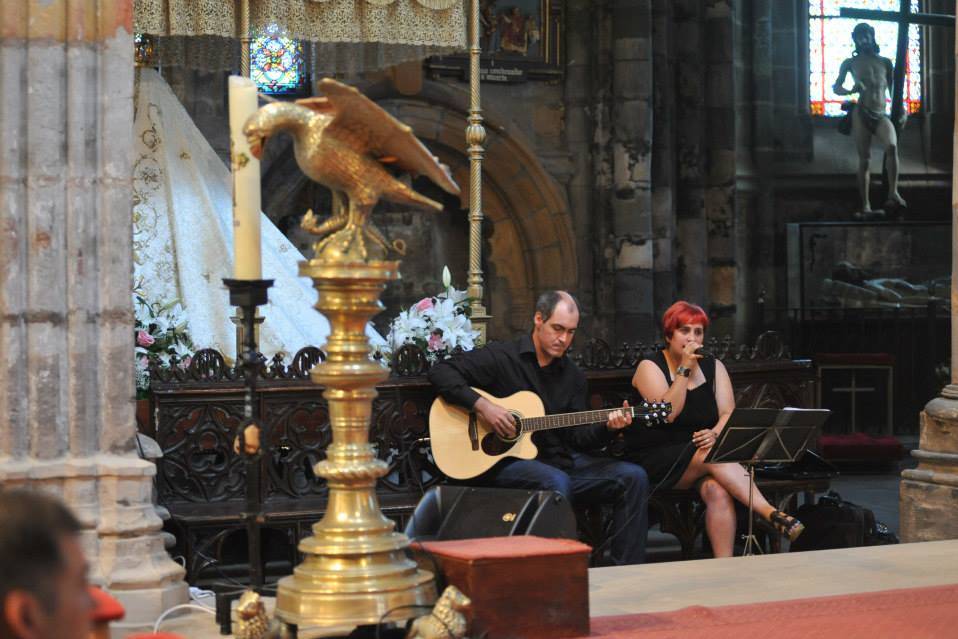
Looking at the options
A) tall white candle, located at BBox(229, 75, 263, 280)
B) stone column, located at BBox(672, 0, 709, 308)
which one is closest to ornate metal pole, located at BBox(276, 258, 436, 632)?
tall white candle, located at BBox(229, 75, 263, 280)

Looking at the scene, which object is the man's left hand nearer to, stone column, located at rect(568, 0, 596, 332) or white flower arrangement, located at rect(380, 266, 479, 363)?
white flower arrangement, located at rect(380, 266, 479, 363)

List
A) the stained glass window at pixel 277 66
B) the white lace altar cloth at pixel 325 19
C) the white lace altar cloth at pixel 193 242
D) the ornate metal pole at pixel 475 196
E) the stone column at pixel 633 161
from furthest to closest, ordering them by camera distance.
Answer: the stone column at pixel 633 161 → the stained glass window at pixel 277 66 → the white lace altar cloth at pixel 193 242 → the ornate metal pole at pixel 475 196 → the white lace altar cloth at pixel 325 19

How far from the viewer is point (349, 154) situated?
294 cm

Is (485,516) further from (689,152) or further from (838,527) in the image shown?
(689,152)

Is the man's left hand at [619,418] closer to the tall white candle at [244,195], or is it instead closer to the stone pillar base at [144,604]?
the stone pillar base at [144,604]

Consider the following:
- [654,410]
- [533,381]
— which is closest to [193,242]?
[533,381]

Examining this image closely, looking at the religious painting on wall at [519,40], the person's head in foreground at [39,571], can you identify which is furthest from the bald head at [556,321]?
the religious painting on wall at [519,40]

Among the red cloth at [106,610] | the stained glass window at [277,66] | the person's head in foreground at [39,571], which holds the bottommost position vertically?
the red cloth at [106,610]

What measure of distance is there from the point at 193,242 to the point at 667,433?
105 inches

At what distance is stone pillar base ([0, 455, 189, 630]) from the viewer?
12.2 ft

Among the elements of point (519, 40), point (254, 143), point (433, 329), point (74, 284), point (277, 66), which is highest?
point (519, 40)

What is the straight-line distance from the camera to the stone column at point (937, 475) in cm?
559

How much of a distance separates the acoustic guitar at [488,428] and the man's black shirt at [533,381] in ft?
0.20

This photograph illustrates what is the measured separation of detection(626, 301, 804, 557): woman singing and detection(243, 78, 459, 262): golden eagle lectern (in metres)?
2.70
